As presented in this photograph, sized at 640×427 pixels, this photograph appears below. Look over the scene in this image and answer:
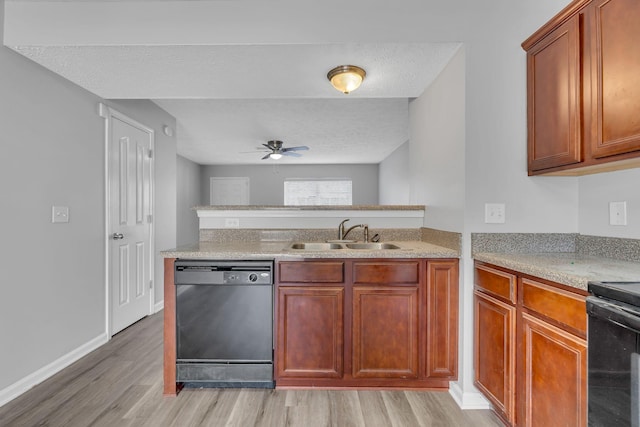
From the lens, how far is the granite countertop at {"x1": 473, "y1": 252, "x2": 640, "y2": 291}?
4.05 ft

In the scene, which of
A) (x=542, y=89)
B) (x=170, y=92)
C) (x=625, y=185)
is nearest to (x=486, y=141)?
(x=542, y=89)

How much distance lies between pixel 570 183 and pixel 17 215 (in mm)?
3425

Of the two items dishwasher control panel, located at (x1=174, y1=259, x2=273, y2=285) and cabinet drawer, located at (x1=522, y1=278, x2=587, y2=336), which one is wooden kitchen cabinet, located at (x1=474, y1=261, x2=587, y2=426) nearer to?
cabinet drawer, located at (x1=522, y1=278, x2=587, y2=336)

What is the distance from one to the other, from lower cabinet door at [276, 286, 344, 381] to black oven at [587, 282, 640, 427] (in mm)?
1226

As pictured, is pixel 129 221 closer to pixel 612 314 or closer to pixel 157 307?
pixel 157 307

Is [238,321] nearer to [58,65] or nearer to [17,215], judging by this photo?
[17,215]

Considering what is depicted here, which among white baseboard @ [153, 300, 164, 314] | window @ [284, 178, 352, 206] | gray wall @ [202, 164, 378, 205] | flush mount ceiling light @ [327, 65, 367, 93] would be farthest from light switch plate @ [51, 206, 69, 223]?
window @ [284, 178, 352, 206]

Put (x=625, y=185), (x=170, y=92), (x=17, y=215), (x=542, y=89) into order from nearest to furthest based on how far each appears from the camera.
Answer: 1. (x=625, y=185)
2. (x=542, y=89)
3. (x=17, y=215)
4. (x=170, y=92)

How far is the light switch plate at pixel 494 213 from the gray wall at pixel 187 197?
18.9 feet

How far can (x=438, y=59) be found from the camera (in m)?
2.15

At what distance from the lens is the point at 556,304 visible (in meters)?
1.34

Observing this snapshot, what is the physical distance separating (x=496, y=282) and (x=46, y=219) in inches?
115

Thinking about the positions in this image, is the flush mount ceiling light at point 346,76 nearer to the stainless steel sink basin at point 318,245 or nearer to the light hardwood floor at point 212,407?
the stainless steel sink basin at point 318,245

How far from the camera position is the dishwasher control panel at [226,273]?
203cm
